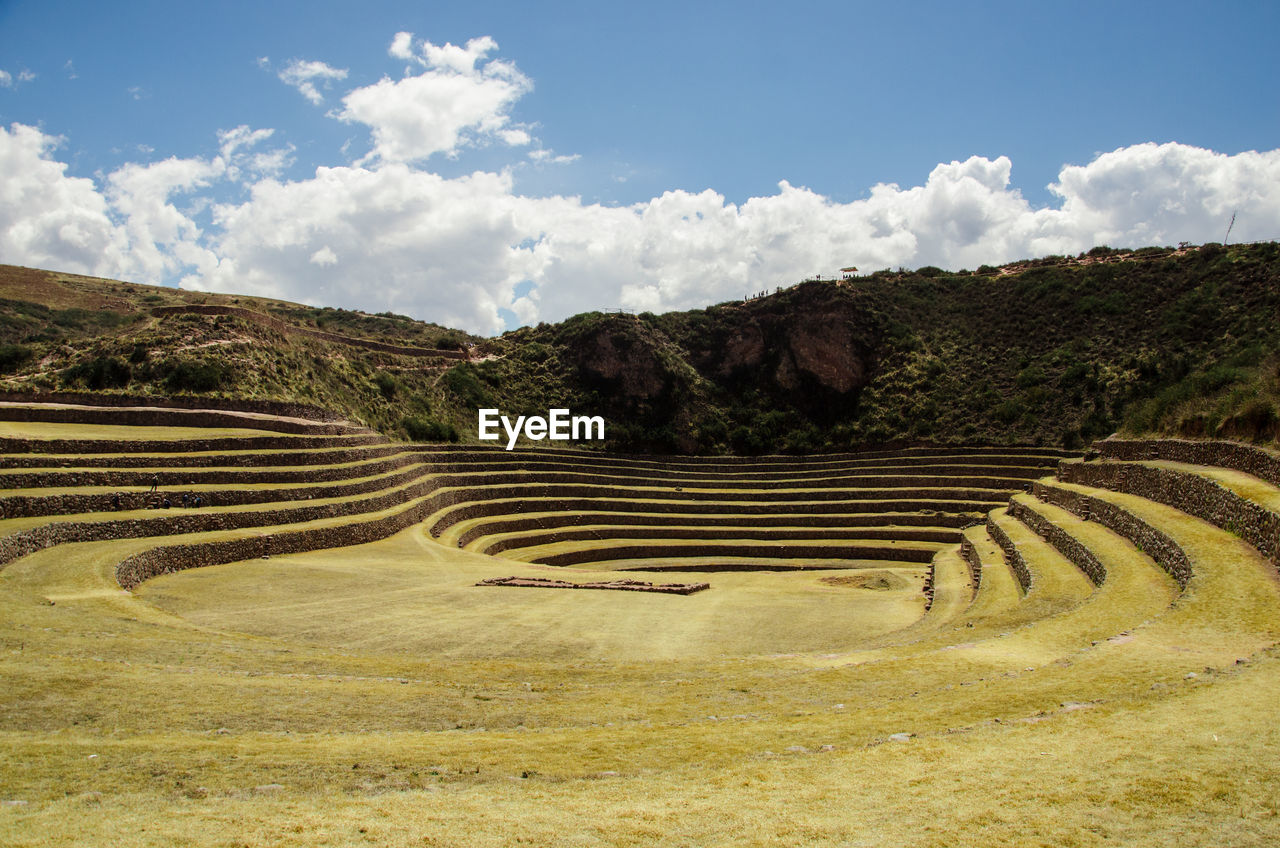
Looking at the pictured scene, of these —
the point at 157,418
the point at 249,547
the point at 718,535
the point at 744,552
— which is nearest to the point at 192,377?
the point at 157,418

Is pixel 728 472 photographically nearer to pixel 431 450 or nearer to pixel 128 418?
pixel 431 450

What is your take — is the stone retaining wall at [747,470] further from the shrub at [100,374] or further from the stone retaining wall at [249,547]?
the shrub at [100,374]

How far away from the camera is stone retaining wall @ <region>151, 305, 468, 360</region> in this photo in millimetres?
42781

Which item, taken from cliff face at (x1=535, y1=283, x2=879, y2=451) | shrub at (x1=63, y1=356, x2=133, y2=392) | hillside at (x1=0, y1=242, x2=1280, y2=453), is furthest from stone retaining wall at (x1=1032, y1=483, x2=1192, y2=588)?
shrub at (x1=63, y1=356, x2=133, y2=392)

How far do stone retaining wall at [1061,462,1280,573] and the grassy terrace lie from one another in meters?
0.24

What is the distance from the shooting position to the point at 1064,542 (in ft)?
68.1

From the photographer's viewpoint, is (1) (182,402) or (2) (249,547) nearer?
(2) (249,547)

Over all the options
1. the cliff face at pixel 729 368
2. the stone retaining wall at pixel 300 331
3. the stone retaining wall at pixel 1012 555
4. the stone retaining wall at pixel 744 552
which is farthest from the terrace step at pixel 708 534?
the stone retaining wall at pixel 300 331

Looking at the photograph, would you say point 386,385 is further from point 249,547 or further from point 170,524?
point 249,547

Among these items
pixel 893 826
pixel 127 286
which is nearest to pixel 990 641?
pixel 893 826

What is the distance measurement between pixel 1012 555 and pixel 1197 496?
4788 millimetres

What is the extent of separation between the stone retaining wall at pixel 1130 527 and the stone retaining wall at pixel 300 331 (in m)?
41.4

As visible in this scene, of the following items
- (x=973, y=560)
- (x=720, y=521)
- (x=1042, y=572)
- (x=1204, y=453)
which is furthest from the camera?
(x=720, y=521)

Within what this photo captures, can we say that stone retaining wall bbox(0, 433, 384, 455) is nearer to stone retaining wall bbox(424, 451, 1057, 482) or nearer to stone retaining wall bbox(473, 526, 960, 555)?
stone retaining wall bbox(424, 451, 1057, 482)
